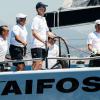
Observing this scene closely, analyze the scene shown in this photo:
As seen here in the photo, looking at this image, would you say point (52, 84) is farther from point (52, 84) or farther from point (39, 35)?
point (39, 35)

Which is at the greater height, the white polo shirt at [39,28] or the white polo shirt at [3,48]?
the white polo shirt at [39,28]

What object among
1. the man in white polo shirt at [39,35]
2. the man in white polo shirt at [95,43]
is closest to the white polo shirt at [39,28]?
the man in white polo shirt at [39,35]

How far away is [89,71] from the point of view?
1350cm

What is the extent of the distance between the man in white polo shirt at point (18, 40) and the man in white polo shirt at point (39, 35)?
19 centimetres

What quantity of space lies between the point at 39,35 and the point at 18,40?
392 mm

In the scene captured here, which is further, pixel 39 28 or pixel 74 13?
pixel 74 13

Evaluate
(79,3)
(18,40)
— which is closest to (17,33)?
(18,40)

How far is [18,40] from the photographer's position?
13.8m

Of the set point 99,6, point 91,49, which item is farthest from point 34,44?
point 99,6

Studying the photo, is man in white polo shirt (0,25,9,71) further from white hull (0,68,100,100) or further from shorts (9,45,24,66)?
white hull (0,68,100,100)

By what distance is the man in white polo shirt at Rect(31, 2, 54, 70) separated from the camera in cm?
1381

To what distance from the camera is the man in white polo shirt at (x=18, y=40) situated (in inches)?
545

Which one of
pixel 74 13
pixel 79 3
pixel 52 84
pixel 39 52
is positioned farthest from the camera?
pixel 79 3

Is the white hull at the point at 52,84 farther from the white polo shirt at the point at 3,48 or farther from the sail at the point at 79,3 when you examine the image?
the sail at the point at 79,3
